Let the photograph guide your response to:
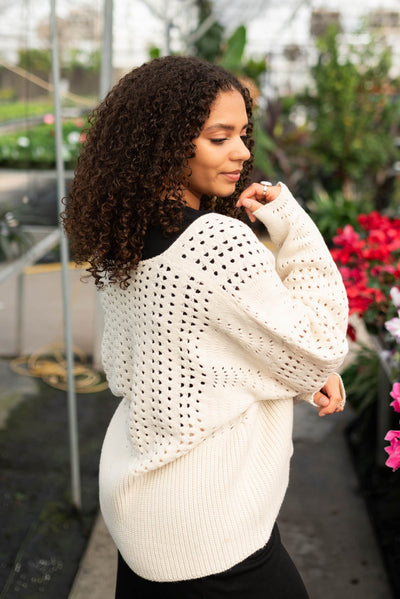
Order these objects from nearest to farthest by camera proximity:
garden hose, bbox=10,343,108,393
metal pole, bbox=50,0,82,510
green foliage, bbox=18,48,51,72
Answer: metal pole, bbox=50,0,82,510
green foliage, bbox=18,48,51,72
garden hose, bbox=10,343,108,393

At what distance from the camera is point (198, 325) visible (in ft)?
3.94

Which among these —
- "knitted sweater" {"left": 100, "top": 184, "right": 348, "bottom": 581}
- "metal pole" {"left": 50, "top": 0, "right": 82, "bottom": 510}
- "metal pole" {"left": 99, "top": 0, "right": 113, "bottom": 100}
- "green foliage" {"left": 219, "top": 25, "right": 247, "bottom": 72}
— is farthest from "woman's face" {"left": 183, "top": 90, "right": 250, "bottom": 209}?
"green foliage" {"left": 219, "top": 25, "right": 247, "bottom": 72}

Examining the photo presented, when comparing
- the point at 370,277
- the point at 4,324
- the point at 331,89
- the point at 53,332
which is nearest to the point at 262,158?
the point at 331,89

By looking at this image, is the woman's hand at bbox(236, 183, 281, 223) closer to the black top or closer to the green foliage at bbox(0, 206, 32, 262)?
the black top

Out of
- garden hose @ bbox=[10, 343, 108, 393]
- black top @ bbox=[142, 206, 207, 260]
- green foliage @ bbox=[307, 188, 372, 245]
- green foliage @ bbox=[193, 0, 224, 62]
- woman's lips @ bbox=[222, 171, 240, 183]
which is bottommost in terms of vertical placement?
garden hose @ bbox=[10, 343, 108, 393]

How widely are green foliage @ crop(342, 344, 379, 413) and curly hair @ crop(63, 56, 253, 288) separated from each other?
90.7 inches

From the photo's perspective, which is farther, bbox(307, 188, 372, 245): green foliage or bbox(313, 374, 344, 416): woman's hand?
bbox(307, 188, 372, 245): green foliage

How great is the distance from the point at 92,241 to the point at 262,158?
6.67 m

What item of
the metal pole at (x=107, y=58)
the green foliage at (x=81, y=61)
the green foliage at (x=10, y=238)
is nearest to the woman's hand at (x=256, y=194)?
the green foliage at (x=10, y=238)

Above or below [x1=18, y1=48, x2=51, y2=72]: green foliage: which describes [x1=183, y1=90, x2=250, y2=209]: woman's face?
above

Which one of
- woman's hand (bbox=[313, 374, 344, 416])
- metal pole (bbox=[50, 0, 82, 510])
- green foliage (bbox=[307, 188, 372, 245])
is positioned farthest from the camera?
green foliage (bbox=[307, 188, 372, 245])

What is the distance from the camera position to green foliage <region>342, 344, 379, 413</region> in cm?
334

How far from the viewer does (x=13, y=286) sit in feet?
11.5

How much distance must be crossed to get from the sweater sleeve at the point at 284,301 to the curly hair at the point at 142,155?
0.13 meters
